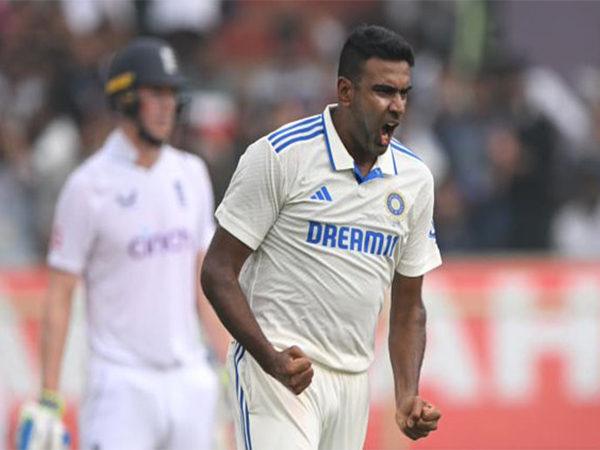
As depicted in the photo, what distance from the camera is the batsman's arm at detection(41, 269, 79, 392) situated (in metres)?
7.17

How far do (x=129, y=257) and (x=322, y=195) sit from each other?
1942 millimetres

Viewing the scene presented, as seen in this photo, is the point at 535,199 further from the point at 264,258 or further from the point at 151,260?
the point at 264,258

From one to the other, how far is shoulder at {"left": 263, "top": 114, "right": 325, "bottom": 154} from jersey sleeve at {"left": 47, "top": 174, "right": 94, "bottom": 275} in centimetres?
189

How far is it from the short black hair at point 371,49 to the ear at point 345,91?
19 millimetres

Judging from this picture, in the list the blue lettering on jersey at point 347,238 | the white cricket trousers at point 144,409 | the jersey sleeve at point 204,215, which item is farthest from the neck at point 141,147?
the blue lettering on jersey at point 347,238

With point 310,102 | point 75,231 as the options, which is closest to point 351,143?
point 75,231

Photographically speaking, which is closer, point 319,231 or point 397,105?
point 397,105

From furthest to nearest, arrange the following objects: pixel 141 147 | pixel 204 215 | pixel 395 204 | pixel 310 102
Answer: pixel 310 102
pixel 204 215
pixel 141 147
pixel 395 204

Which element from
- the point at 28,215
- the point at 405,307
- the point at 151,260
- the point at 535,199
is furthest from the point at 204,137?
the point at 405,307

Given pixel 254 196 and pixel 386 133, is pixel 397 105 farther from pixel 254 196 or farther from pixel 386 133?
pixel 254 196

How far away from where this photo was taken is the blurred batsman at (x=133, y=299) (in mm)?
7062

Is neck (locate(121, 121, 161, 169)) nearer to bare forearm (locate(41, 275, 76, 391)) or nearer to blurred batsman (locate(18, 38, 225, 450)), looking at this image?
blurred batsman (locate(18, 38, 225, 450))

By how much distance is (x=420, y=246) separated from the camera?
225 inches

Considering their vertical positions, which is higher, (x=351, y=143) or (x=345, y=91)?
(x=345, y=91)
